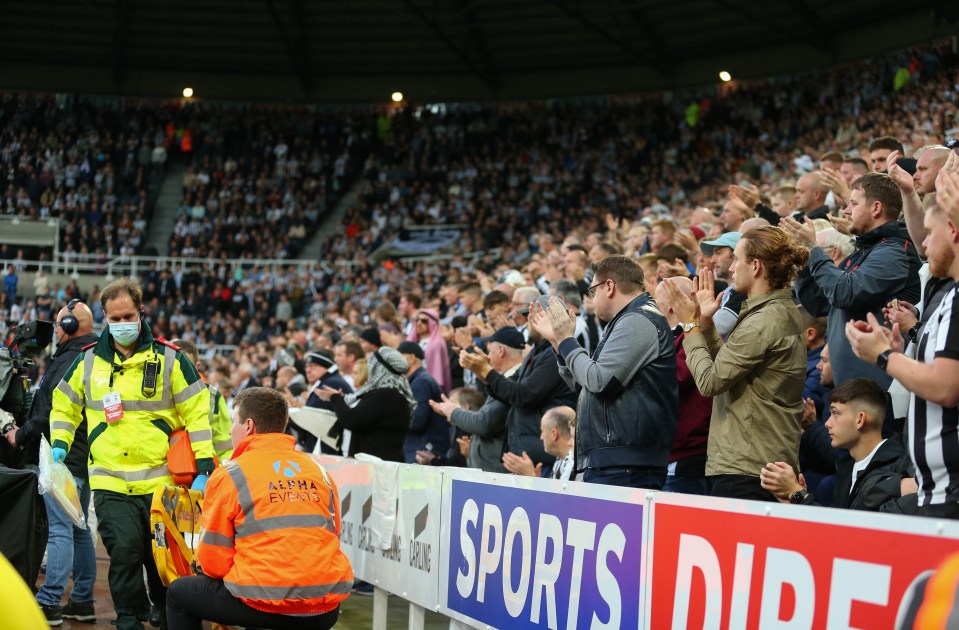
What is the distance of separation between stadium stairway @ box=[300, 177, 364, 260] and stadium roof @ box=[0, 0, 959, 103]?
2774 millimetres

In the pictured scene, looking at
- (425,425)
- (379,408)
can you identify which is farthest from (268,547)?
(425,425)

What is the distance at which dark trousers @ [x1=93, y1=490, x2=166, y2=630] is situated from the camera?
6.11 m

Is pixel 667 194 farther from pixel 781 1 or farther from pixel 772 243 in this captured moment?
pixel 772 243

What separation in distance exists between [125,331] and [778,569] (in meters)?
4.13

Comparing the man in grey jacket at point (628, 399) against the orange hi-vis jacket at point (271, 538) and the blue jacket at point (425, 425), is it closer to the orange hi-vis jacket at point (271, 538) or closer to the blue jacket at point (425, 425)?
the orange hi-vis jacket at point (271, 538)

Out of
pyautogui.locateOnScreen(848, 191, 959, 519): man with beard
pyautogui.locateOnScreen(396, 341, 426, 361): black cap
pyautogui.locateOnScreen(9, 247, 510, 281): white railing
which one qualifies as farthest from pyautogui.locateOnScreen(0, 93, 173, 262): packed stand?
pyautogui.locateOnScreen(848, 191, 959, 519): man with beard

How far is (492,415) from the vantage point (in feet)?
24.0

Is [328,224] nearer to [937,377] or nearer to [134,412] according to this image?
[134,412]

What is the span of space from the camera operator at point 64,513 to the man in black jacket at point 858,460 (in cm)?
→ 457

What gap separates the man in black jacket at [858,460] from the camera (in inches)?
183

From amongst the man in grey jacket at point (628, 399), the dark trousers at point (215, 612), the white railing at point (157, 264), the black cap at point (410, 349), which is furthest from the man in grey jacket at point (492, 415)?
the white railing at point (157, 264)

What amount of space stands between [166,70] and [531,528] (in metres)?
31.0

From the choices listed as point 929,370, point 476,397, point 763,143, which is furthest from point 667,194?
point 929,370

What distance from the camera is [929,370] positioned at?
3.38 m
